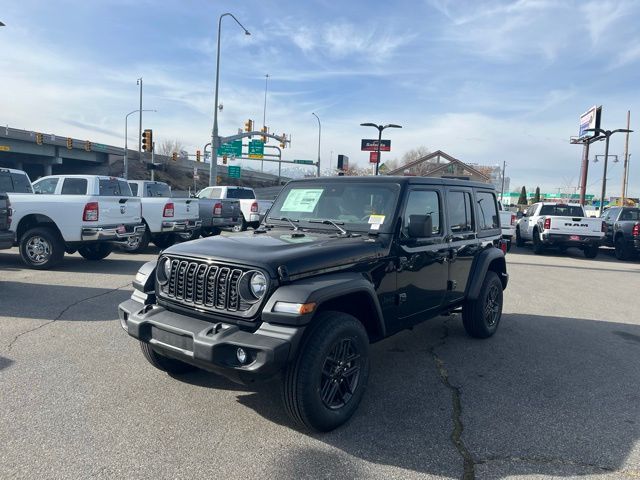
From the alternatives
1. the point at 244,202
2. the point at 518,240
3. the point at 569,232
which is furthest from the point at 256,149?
the point at 569,232

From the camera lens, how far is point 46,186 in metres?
10.8

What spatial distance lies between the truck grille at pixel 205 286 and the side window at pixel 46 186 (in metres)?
8.48

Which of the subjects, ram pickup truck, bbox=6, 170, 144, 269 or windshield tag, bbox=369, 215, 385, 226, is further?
ram pickup truck, bbox=6, 170, 144, 269

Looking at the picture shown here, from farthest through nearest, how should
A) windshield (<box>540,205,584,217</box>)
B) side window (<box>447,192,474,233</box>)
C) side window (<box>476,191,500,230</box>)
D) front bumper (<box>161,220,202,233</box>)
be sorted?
windshield (<box>540,205,584,217</box>) < front bumper (<box>161,220,202,233</box>) < side window (<box>476,191,500,230</box>) < side window (<box>447,192,474,233</box>)

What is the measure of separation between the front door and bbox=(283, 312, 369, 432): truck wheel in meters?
0.85

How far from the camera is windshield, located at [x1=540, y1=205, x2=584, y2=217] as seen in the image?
686 inches

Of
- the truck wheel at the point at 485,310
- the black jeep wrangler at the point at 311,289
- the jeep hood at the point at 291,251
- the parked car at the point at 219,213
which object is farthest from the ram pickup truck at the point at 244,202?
the jeep hood at the point at 291,251

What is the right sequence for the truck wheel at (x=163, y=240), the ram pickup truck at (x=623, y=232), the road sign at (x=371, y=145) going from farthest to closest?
the road sign at (x=371, y=145) → the ram pickup truck at (x=623, y=232) → the truck wheel at (x=163, y=240)

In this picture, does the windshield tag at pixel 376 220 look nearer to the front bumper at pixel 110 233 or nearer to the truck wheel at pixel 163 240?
the front bumper at pixel 110 233

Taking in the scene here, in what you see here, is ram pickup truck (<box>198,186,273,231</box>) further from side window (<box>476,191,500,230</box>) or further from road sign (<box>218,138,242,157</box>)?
road sign (<box>218,138,242,157</box>)

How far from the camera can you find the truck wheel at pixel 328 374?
3.21 meters

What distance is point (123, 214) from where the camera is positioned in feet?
32.7

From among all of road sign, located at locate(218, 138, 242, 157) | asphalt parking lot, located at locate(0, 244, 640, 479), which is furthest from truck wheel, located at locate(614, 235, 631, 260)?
road sign, located at locate(218, 138, 242, 157)

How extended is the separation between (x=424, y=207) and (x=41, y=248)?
26.2 feet
